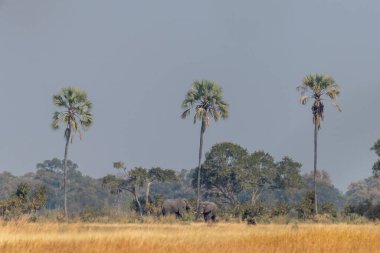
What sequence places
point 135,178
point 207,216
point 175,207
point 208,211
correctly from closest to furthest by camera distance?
point 208,211, point 207,216, point 175,207, point 135,178

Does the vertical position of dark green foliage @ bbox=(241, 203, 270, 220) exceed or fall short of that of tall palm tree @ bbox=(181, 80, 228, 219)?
it falls short

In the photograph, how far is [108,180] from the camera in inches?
3231

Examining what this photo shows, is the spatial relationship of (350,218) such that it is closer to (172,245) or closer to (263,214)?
(263,214)

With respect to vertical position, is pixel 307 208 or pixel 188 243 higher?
→ pixel 307 208

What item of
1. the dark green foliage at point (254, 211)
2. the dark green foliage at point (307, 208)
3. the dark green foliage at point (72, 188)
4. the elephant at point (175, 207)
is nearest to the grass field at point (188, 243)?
the elephant at point (175, 207)

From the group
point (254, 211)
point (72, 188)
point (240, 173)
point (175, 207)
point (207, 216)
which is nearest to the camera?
point (207, 216)

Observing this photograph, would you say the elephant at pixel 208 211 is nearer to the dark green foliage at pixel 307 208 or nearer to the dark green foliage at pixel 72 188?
the dark green foliage at pixel 307 208

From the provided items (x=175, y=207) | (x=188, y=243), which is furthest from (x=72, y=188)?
(x=188, y=243)

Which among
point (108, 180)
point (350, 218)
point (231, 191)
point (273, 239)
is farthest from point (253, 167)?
point (273, 239)

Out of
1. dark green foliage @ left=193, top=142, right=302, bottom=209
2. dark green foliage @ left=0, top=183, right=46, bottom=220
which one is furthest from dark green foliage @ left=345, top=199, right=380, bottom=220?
dark green foliage @ left=0, top=183, right=46, bottom=220

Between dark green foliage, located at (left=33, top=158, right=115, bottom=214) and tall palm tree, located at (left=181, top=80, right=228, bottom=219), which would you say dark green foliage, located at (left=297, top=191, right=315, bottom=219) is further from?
dark green foliage, located at (left=33, top=158, right=115, bottom=214)

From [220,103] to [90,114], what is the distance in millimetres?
13553

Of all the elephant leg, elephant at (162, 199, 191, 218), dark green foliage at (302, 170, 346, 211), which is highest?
dark green foliage at (302, 170, 346, 211)

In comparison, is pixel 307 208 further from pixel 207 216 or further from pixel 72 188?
pixel 72 188
